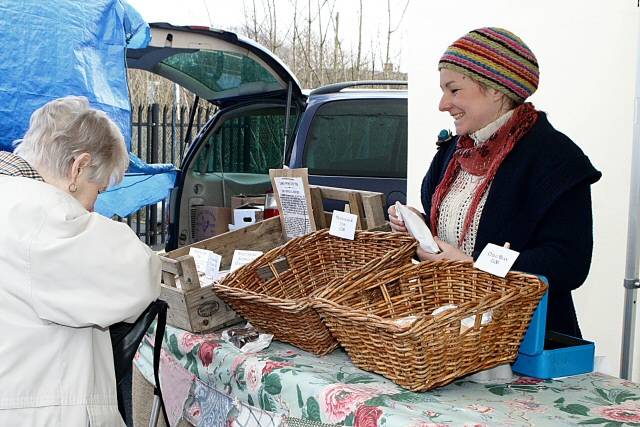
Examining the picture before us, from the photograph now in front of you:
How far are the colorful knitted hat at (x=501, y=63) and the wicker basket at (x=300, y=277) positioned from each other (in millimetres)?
422

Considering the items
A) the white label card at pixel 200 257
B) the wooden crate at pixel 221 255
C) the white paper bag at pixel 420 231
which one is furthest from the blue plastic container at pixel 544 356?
the white label card at pixel 200 257

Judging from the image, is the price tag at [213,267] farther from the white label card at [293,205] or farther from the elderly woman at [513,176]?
the elderly woman at [513,176]

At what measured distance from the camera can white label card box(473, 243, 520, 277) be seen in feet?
5.00

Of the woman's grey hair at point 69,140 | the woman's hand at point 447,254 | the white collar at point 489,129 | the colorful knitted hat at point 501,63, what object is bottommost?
the woman's hand at point 447,254

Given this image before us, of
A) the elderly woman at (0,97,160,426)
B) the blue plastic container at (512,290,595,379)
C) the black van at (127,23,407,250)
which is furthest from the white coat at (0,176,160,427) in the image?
the black van at (127,23,407,250)

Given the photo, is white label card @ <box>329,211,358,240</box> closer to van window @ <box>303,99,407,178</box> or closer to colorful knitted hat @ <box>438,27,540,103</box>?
colorful knitted hat @ <box>438,27,540,103</box>

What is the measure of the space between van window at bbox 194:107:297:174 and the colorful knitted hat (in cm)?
381

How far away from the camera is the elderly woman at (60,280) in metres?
1.51

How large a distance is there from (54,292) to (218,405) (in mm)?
536

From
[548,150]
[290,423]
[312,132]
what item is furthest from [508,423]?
[312,132]

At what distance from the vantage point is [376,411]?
4.56 feet

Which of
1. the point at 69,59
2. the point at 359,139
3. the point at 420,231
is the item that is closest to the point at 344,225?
the point at 420,231

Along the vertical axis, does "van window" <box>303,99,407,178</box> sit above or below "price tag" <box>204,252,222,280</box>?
above

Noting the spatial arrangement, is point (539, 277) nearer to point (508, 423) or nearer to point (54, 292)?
point (508, 423)
